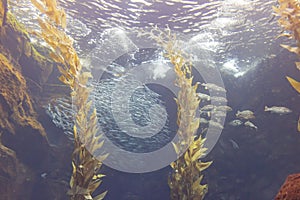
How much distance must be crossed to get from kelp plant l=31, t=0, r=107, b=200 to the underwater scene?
5085 millimetres

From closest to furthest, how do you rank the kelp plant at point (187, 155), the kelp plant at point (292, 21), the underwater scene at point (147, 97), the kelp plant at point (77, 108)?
the kelp plant at point (292, 21) → the kelp plant at point (77, 108) → the kelp plant at point (187, 155) → the underwater scene at point (147, 97)

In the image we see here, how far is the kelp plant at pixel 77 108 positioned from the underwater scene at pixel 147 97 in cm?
509

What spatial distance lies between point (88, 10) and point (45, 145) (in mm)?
5755

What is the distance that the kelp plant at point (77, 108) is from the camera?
3.84m

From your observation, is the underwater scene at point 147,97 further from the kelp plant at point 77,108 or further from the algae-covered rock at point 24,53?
the kelp plant at point 77,108

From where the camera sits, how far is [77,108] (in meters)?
4.14

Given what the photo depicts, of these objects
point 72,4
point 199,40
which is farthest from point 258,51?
point 72,4

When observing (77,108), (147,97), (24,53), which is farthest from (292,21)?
(147,97)

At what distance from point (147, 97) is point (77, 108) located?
35.8 ft

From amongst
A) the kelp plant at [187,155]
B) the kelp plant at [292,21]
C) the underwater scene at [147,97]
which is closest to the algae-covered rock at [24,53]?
the underwater scene at [147,97]

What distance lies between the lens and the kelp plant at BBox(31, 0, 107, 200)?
384 cm

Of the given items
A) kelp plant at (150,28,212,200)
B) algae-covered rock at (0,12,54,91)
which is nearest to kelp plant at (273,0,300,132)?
kelp plant at (150,28,212,200)

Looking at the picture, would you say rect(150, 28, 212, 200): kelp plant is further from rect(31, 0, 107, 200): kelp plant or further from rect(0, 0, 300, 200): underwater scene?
rect(0, 0, 300, 200): underwater scene

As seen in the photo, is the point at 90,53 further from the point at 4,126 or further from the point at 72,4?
the point at 4,126
